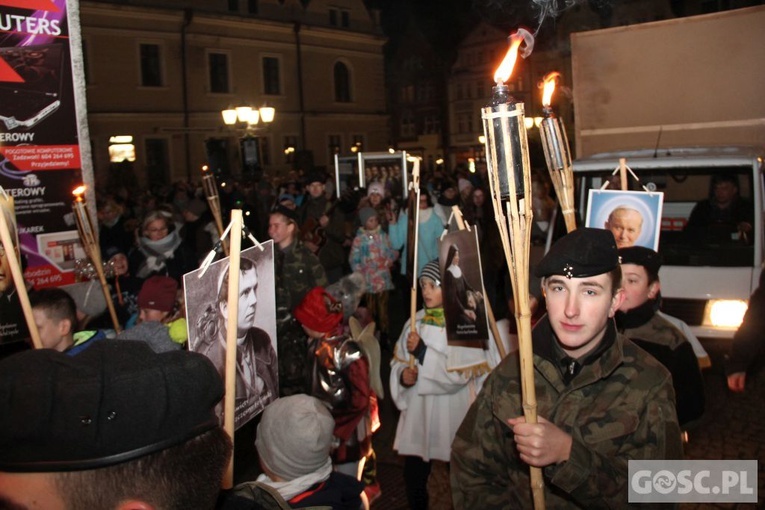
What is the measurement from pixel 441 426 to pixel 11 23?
477 centimetres

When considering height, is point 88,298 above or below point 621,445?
above

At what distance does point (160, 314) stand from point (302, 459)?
2.26 metres

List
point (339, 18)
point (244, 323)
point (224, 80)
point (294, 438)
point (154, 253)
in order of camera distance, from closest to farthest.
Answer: point (294, 438) → point (244, 323) → point (154, 253) → point (224, 80) → point (339, 18)

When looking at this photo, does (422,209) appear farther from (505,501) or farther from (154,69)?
(154,69)

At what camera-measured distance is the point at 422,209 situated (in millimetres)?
9867

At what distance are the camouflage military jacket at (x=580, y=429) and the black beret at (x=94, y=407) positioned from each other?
1.50 metres

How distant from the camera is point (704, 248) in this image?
740cm

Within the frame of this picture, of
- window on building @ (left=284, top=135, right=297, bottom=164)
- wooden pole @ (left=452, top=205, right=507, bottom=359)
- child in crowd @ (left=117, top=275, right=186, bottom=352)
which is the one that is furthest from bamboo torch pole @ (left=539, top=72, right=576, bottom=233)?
window on building @ (left=284, top=135, right=297, bottom=164)

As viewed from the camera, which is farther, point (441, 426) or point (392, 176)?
point (392, 176)

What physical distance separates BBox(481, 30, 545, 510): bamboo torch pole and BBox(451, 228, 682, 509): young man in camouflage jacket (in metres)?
Answer: 0.17

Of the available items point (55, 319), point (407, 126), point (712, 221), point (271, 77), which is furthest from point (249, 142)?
point (407, 126)

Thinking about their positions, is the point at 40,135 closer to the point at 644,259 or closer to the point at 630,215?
the point at 630,215

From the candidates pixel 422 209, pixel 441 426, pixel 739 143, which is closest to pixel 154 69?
pixel 422 209

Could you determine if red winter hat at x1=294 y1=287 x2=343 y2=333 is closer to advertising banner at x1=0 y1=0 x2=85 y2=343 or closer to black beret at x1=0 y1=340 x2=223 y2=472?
advertising banner at x1=0 y1=0 x2=85 y2=343
